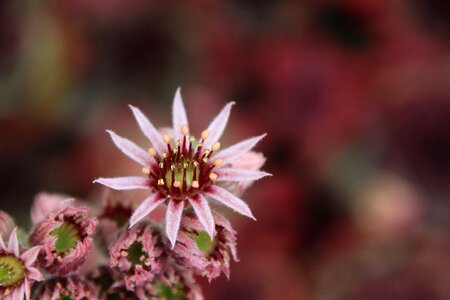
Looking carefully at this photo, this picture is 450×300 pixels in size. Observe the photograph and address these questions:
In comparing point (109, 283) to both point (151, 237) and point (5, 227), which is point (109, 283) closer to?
point (151, 237)

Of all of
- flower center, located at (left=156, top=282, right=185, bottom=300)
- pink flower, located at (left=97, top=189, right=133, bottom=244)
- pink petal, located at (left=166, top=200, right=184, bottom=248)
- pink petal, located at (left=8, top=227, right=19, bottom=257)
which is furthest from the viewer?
pink flower, located at (left=97, top=189, right=133, bottom=244)

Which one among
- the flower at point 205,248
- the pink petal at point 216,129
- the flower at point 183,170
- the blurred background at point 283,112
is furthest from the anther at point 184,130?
the blurred background at point 283,112

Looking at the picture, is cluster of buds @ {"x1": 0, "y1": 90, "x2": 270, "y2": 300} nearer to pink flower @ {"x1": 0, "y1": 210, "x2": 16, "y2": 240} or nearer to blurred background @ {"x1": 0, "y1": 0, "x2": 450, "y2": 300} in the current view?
pink flower @ {"x1": 0, "y1": 210, "x2": 16, "y2": 240}

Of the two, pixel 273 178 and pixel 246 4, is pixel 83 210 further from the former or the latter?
pixel 246 4

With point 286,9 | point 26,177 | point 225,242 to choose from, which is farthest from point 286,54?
point 225,242

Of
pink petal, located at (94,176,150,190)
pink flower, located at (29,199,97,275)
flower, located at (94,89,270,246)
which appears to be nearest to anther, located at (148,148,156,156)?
flower, located at (94,89,270,246)

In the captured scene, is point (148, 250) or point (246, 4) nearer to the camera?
point (148, 250)
